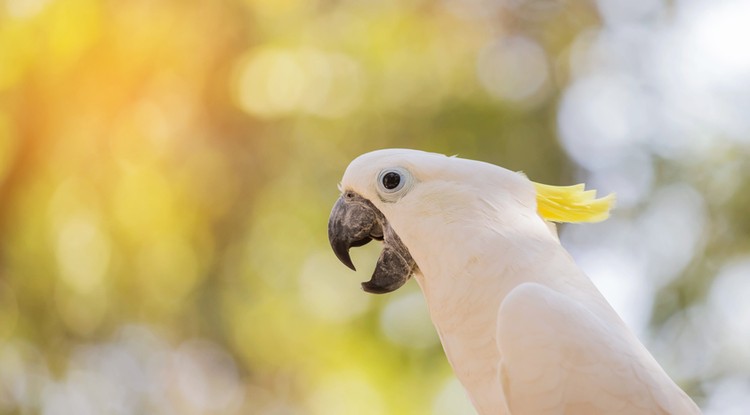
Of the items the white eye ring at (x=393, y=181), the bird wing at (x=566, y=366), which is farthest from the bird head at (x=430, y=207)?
the bird wing at (x=566, y=366)

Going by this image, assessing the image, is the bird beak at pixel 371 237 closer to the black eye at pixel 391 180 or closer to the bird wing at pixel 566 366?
the black eye at pixel 391 180

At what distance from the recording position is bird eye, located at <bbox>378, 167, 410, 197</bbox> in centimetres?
188

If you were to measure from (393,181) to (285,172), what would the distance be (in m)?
4.25

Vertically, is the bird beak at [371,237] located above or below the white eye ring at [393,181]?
below

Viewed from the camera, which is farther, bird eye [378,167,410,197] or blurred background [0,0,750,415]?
blurred background [0,0,750,415]

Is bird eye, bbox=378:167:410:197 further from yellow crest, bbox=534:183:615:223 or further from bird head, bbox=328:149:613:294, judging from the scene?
yellow crest, bbox=534:183:615:223

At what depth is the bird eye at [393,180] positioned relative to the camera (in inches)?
74.0

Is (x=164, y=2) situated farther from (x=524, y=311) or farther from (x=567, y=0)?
(x=524, y=311)

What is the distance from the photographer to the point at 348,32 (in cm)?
623

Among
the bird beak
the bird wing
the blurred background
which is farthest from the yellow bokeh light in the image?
the bird wing

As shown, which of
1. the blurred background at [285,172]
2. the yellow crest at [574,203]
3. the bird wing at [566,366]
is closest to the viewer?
the bird wing at [566,366]

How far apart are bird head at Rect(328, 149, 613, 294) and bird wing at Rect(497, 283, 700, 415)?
10.0 inches

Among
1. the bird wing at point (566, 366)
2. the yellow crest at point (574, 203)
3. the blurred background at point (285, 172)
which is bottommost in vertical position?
the bird wing at point (566, 366)

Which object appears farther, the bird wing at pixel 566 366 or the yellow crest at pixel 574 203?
the yellow crest at pixel 574 203
